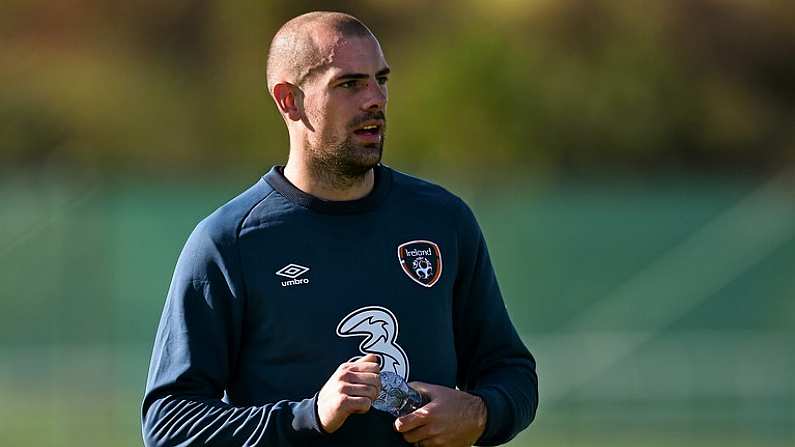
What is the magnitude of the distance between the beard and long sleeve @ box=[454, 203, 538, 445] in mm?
419

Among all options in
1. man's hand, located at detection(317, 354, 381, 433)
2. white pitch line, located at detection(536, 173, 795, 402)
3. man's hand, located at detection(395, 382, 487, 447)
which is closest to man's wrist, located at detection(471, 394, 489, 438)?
man's hand, located at detection(395, 382, 487, 447)

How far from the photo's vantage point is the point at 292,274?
4973mm

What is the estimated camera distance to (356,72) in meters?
5.04

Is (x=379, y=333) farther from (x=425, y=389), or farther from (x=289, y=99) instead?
(x=289, y=99)

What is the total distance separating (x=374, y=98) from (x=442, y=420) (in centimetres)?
98

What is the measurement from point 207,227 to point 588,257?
15.1 m

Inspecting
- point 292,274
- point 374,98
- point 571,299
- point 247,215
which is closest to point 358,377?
point 292,274

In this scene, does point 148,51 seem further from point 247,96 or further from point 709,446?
point 709,446

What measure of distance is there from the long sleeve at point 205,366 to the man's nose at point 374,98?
562 mm

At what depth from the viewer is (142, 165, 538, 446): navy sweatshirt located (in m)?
4.91

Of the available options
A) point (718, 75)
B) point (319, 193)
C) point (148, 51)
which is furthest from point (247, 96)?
point (319, 193)

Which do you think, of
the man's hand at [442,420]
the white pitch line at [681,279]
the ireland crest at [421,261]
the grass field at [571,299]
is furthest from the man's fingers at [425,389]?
the white pitch line at [681,279]

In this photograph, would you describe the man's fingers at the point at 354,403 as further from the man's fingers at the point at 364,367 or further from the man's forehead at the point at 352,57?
the man's forehead at the point at 352,57

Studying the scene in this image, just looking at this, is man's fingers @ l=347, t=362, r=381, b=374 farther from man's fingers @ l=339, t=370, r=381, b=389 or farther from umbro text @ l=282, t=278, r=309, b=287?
umbro text @ l=282, t=278, r=309, b=287
